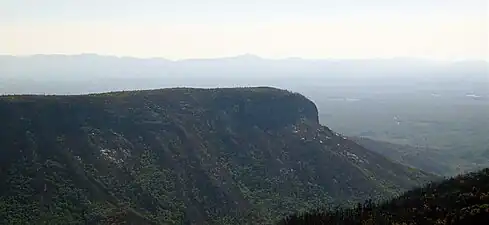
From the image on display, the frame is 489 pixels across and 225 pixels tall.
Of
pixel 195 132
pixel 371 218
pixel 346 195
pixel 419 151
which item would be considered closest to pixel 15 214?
pixel 195 132

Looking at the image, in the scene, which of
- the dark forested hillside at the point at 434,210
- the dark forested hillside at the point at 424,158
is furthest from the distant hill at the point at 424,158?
the dark forested hillside at the point at 434,210

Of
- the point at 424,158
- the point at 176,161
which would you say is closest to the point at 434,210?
the point at 176,161

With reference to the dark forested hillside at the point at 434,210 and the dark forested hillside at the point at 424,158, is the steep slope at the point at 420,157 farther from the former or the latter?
the dark forested hillside at the point at 434,210

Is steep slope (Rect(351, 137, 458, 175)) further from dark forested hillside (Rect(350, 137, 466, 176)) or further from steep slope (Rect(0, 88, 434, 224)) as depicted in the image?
steep slope (Rect(0, 88, 434, 224))

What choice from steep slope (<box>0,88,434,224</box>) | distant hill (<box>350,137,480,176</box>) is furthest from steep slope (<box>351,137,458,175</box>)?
steep slope (<box>0,88,434,224</box>)

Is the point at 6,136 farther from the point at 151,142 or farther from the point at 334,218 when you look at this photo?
the point at 334,218

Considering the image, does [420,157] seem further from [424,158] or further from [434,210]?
[434,210]
